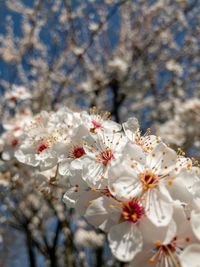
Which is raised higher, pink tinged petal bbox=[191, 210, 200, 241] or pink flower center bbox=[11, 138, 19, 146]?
pink tinged petal bbox=[191, 210, 200, 241]

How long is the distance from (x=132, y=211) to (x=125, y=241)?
0.13 m

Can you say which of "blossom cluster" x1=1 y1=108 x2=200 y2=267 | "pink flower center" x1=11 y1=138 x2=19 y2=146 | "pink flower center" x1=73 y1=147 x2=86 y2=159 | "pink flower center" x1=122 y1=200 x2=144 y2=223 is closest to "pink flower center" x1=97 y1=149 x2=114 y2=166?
"blossom cluster" x1=1 y1=108 x2=200 y2=267

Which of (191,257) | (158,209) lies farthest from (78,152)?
(191,257)

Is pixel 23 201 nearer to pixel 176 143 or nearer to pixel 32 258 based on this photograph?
pixel 32 258

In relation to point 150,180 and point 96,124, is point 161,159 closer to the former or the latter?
point 150,180

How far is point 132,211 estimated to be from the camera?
1288 mm

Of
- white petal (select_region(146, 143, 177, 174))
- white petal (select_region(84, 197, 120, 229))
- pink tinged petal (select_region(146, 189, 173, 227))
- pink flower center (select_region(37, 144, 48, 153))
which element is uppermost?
white petal (select_region(146, 143, 177, 174))

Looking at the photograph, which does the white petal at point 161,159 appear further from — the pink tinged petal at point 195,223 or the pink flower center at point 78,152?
the pink flower center at point 78,152

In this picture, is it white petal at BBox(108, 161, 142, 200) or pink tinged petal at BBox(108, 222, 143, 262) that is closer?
pink tinged petal at BBox(108, 222, 143, 262)

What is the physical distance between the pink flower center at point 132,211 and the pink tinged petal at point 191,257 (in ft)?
0.68

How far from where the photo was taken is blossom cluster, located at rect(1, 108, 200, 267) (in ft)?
3.94

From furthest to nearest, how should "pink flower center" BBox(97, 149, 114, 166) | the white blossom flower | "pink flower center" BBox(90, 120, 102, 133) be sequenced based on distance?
"pink flower center" BBox(90, 120, 102, 133)
"pink flower center" BBox(97, 149, 114, 166)
the white blossom flower

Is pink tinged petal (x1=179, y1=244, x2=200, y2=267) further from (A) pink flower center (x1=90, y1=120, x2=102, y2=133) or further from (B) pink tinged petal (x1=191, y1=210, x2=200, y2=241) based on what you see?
(A) pink flower center (x1=90, y1=120, x2=102, y2=133)

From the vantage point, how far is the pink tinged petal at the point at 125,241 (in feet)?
3.82
